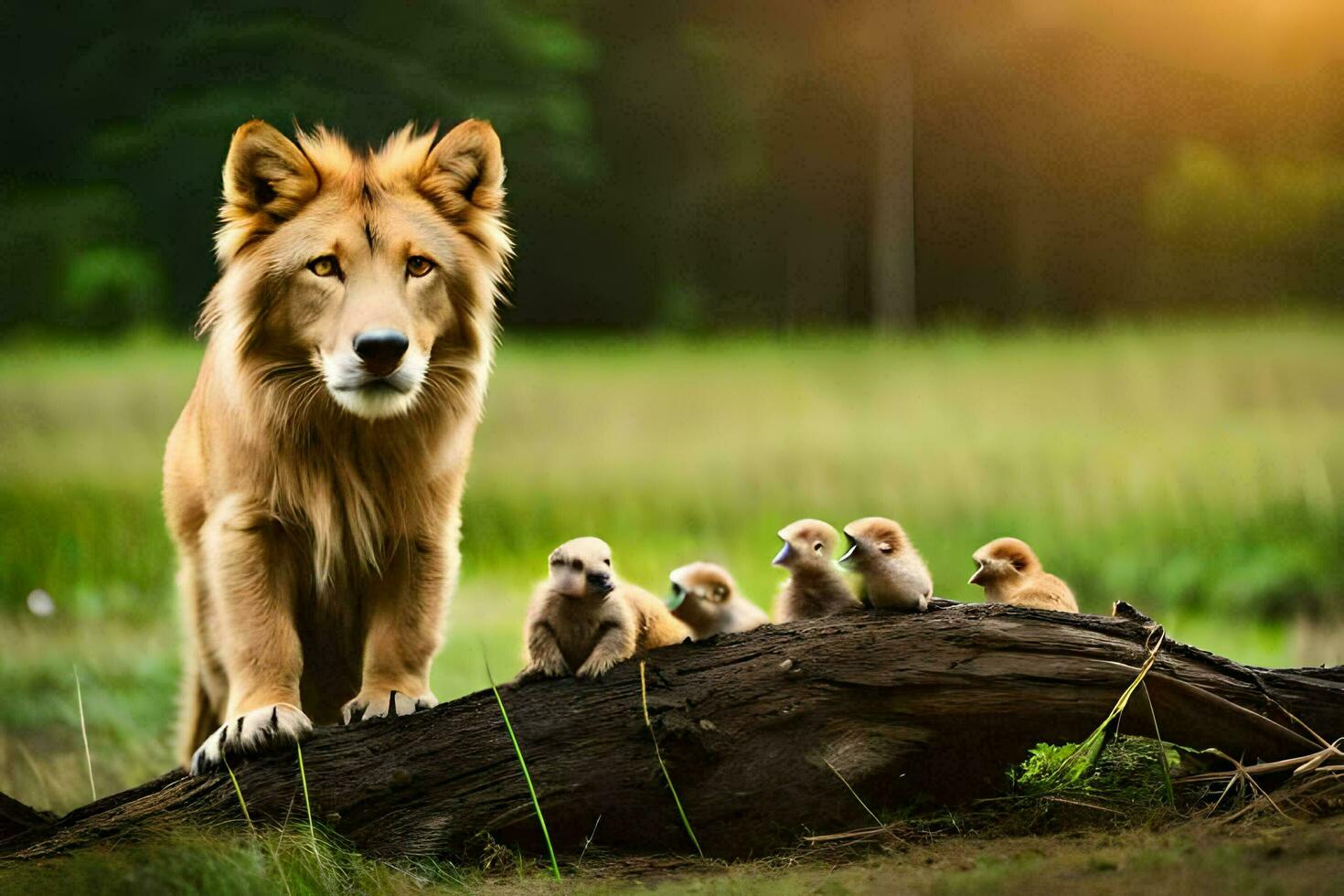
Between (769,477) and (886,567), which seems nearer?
(886,567)

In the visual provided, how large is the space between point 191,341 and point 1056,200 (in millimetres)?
3822

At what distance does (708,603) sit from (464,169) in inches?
50.0

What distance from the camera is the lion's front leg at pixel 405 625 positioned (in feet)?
9.79

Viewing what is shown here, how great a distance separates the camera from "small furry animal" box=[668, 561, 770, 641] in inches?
138

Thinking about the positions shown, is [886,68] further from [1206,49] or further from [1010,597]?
[1010,597]

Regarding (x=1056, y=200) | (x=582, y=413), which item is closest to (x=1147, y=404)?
(x=1056, y=200)

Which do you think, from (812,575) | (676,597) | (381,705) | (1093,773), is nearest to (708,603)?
(676,597)

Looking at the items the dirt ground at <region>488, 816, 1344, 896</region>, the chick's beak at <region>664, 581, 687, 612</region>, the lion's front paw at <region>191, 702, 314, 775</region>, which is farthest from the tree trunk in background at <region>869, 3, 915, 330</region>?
the lion's front paw at <region>191, 702, 314, 775</region>

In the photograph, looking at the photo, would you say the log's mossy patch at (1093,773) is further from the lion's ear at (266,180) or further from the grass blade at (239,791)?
the lion's ear at (266,180)

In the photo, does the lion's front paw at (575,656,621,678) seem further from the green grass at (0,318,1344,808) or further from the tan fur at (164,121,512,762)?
the green grass at (0,318,1344,808)

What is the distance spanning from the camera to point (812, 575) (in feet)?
10.2

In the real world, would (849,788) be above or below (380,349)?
below

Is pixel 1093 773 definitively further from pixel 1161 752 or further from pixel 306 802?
pixel 306 802

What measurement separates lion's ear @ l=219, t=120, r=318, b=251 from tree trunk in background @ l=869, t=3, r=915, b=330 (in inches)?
139
